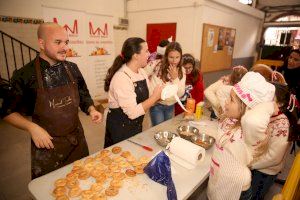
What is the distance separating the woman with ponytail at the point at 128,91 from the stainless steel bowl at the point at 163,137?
0.27m

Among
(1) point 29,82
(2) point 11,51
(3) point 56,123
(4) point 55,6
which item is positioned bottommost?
(3) point 56,123

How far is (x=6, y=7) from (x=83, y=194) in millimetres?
4522

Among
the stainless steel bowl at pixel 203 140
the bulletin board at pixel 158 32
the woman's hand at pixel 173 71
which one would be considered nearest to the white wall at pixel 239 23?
the bulletin board at pixel 158 32

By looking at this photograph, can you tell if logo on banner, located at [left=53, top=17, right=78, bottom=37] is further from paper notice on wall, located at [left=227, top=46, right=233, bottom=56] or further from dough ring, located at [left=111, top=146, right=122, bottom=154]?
paper notice on wall, located at [left=227, top=46, right=233, bottom=56]

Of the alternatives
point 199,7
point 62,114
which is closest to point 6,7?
point 62,114

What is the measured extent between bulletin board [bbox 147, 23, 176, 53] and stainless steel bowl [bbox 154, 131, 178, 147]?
154 inches

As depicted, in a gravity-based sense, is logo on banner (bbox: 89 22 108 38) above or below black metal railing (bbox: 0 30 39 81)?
above

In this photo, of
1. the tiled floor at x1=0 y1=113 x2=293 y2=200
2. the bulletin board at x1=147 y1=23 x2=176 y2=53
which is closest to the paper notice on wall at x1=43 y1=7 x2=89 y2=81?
the tiled floor at x1=0 y1=113 x2=293 y2=200

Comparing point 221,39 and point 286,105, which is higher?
point 221,39

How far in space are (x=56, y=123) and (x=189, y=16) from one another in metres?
4.46

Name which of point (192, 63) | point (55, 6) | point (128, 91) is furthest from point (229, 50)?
point (128, 91)

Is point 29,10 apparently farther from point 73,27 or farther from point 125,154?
point 125,154

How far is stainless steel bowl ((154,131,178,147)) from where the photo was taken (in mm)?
1818

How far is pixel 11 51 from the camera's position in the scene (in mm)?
4422
